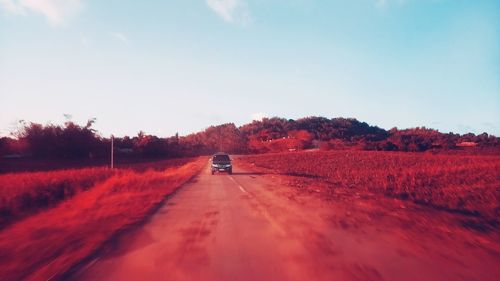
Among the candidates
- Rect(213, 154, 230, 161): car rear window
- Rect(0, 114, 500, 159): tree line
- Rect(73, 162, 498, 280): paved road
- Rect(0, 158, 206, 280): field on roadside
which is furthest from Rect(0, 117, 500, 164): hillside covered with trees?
Rect(73, 162, 498, 280): paved road

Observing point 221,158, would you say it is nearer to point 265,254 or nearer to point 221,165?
point 221,165

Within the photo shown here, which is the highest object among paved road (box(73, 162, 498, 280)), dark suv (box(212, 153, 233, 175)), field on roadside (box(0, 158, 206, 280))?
dark suv (box(212, 153, 233, 175))

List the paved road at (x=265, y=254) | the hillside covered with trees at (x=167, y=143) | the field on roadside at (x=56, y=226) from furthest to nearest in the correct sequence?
the hillside covered with trees at (x=167, y=143), the field on roadside at (x=56, y=226), the paved road at (x=265, y=254)

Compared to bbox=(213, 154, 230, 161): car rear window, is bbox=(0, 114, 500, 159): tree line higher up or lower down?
higher up

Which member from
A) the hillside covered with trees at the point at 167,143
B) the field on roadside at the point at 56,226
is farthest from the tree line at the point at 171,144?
the field on roadside at the point at 56,226

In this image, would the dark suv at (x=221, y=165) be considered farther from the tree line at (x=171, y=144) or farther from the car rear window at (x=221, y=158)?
the tree line at (x=171, y=144)

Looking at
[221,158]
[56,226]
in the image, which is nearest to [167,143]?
[221,158]

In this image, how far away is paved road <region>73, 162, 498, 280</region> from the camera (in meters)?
6.43

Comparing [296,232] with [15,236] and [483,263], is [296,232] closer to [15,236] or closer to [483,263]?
[483,263]

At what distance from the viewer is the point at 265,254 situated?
7781 millimetres

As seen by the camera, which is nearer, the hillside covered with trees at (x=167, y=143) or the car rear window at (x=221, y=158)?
the car rear window at (x=221, y=158)

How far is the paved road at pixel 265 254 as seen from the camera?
21.1 feet

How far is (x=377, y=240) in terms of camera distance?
29.3 ft

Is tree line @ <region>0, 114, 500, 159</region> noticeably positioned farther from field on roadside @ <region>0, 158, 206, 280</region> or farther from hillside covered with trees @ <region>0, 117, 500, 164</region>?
field on roadside @ <region>0, 158, 206, 280</region>
